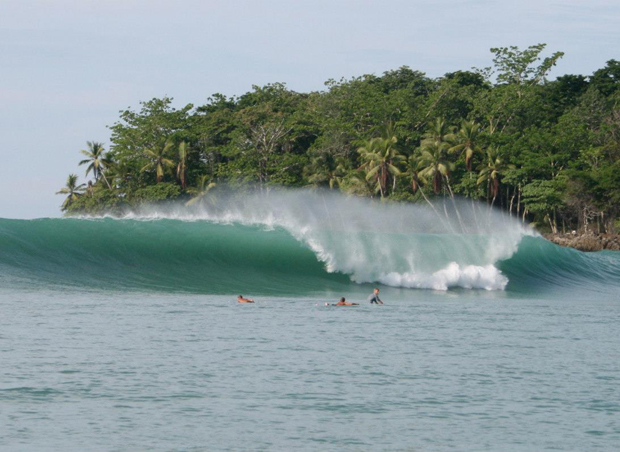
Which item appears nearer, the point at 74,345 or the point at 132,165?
the point at 74,345

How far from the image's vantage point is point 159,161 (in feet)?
243

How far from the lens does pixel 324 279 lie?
30.9 metres

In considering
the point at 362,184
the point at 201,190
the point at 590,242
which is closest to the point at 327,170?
the point at 362,184

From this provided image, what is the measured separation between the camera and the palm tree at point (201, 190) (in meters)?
73.2

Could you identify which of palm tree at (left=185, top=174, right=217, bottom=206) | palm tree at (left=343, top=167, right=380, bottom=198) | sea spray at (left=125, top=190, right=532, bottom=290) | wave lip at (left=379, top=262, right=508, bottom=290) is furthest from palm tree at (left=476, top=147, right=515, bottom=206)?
wave lip at (left=379, top=262, right=508, bottom=290)

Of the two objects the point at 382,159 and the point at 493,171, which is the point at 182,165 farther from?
the point at 493,171

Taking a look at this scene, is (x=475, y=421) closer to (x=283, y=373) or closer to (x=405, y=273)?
(x=283, y=373)

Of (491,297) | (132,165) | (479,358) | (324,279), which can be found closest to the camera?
(479,358)

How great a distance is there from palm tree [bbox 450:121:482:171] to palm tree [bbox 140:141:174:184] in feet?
73.5

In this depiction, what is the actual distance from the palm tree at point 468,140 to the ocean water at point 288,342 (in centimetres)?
3133

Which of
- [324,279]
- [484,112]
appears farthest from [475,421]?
[484,112]

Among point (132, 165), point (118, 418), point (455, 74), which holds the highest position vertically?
point (455, 74)

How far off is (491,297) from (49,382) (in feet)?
61.9

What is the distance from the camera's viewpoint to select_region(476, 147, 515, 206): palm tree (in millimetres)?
66188
